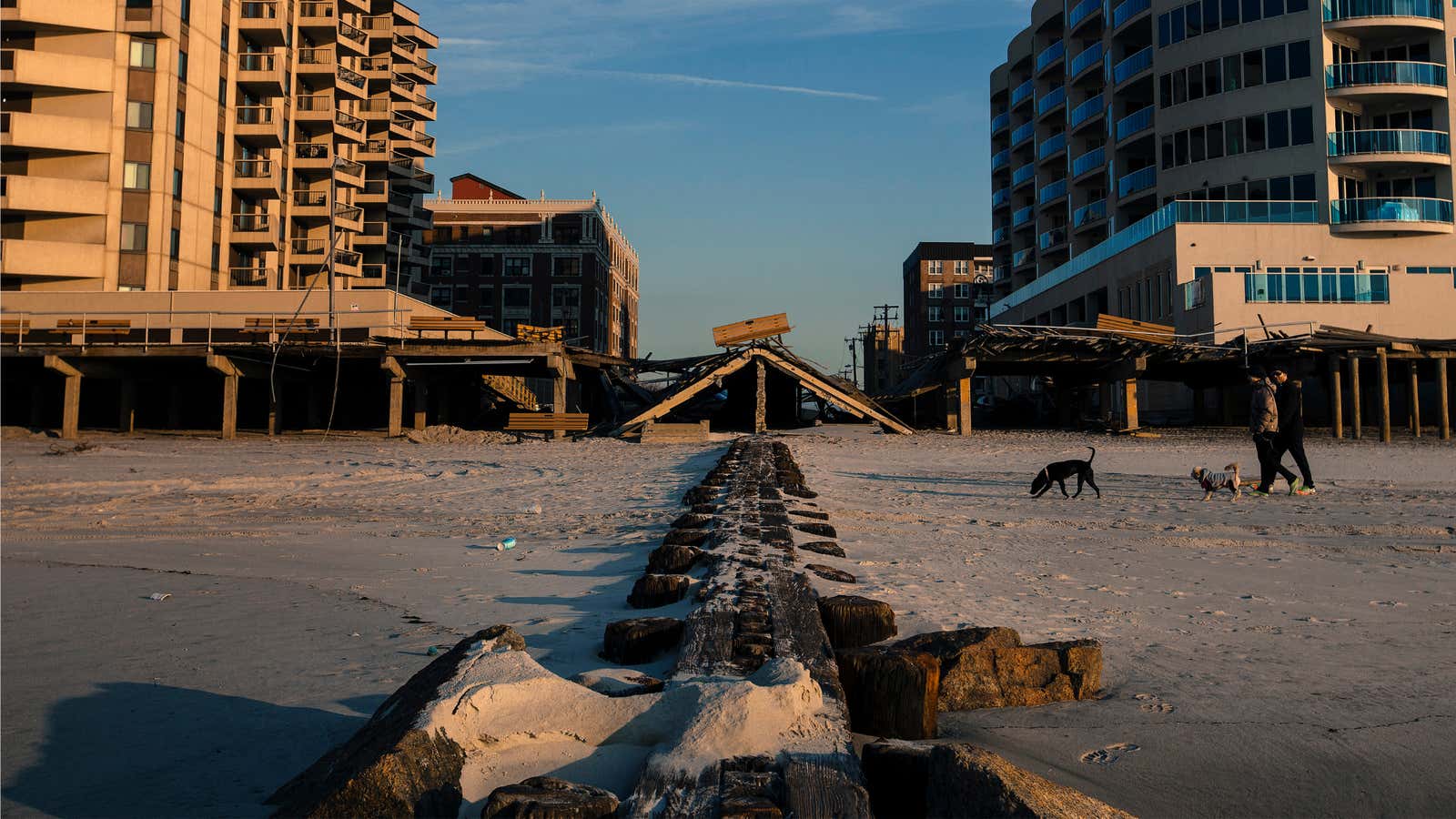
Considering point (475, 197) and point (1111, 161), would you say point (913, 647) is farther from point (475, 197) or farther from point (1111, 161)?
point (475, 197)

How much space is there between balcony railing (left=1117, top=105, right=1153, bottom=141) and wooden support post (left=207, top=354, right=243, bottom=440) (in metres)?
41.4

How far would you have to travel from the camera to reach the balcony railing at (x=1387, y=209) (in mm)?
37688

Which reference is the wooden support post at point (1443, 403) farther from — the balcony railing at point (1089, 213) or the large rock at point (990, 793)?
the large rock at point (990, 793)

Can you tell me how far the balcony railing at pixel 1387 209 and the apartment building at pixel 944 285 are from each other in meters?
69.7

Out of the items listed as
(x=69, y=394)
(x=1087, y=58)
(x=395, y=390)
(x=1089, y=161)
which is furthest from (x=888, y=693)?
(x=1087, y=58)

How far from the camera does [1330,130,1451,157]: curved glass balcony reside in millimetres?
38344

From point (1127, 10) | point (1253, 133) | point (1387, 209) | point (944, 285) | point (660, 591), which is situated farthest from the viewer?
point (944, 285)

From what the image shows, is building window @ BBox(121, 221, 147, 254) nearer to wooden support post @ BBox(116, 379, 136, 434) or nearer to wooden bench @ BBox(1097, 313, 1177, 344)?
wooden support post @ BBox(116, 379, 136, 434)

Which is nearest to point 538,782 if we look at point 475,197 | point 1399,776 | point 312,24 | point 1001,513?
point 1399,776

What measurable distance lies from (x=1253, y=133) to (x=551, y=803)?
4673 centimetres

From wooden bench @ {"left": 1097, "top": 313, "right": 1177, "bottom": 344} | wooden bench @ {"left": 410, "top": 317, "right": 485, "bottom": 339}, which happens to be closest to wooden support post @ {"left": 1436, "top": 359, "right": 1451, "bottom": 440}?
wooden bench @ {"left": 1097, "top": 313, "right": 1177, "bottom": 344}

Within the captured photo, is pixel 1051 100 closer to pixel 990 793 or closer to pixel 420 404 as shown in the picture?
pixel 420 404

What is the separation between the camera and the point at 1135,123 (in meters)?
46.8

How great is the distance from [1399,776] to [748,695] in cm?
212
